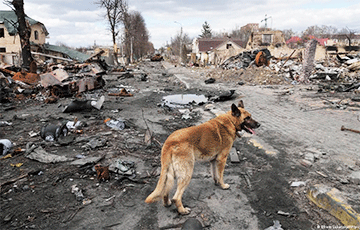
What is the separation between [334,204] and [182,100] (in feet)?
28.7

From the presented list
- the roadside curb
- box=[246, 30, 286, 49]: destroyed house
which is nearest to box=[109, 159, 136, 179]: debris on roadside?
the roadside curb

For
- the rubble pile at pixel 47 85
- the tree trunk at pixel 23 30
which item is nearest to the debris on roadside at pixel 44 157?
the rubble pile at pixel 47 85

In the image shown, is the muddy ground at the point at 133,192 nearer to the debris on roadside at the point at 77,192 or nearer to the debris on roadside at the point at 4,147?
the debris on roadside at the point at 77,192

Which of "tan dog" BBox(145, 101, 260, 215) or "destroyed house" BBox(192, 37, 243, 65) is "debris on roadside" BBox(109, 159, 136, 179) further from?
"destroyed house" BBox(192, 37, 243, 65)

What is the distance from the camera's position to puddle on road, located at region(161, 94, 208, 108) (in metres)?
10.4

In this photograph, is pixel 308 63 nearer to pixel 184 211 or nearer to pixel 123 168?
pixel 123 168

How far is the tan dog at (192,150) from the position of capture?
301 centimetres

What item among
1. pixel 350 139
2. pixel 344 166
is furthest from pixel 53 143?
pixel 350 139

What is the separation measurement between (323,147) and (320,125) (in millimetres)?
1873

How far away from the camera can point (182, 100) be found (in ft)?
37.6

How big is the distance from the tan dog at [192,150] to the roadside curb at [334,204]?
135 centimetres

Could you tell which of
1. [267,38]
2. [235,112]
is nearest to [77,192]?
[235,112]

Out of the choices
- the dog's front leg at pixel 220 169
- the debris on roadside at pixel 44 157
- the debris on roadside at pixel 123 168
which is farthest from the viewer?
the debris on roadside at pixel 44 157

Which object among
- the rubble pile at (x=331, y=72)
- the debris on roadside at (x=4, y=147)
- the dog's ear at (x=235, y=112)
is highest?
the rubble pile at (x=331, y=72)
